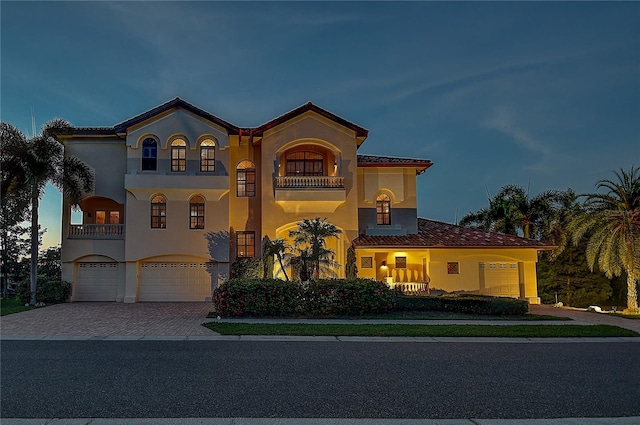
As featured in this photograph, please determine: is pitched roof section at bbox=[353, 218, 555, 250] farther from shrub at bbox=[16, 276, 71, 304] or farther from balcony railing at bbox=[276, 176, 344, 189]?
shrub at bbox=[16, 276, 71, 304]

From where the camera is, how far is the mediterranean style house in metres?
24.1

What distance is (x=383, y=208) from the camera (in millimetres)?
26438

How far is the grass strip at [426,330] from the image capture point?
13.8 m

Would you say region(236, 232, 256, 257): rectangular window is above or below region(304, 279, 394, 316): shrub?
above

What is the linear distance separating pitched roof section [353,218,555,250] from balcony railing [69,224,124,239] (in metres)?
12.3

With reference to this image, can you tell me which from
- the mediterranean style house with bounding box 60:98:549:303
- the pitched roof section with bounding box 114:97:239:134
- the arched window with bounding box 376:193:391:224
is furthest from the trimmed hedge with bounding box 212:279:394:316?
the pitched roof section with bounding box 114:97:239:134

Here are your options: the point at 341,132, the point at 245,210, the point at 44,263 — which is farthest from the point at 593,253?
the point at 44,263

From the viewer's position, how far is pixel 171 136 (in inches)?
963

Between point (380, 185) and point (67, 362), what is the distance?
1918 centimetres

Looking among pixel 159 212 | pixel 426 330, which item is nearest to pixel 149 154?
pixel 159 212

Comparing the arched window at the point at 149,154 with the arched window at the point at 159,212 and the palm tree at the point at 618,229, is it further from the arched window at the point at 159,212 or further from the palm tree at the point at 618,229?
the palm tree at the point at 618,229

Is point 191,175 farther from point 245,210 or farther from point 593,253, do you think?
point 593,253

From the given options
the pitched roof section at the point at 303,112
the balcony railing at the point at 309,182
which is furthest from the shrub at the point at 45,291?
the pitched roof section at the point at 303,112

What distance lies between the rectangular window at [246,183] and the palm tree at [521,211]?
698 inches
